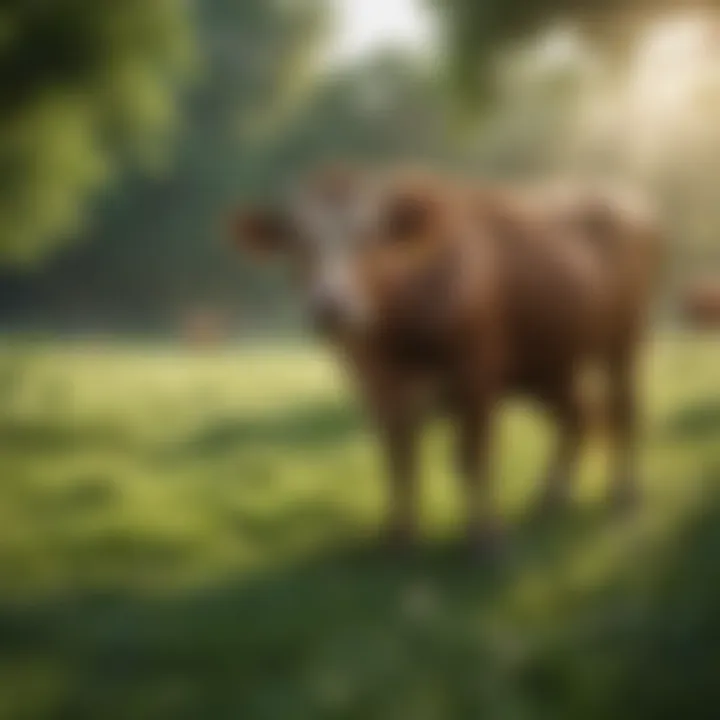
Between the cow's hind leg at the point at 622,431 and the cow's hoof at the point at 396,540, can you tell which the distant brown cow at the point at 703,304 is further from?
the cow's hoof at the point at 396,540

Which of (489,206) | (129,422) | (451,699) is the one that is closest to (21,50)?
(129,422)

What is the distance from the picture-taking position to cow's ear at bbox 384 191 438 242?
60.6 inches

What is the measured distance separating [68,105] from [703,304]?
2.61 feet

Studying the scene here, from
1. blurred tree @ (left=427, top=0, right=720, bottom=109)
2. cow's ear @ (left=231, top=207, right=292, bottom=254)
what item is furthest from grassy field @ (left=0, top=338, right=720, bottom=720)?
blurred tree @ (left=427, top=0, right=720, bottom=109)

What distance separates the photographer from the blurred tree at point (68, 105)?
159 centimetres

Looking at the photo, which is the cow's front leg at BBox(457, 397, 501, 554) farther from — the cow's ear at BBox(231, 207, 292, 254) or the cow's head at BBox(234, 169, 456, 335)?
the cow's ear at BBox(231, 207, 292, 254)

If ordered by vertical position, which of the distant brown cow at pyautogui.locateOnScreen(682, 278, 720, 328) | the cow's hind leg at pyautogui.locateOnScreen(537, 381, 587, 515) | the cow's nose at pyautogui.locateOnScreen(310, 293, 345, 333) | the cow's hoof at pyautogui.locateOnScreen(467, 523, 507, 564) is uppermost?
the cow's nose at pyautogui.locateOnScreen(310, 293, 345, 333)

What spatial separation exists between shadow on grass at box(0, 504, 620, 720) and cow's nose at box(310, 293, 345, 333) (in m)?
0.27

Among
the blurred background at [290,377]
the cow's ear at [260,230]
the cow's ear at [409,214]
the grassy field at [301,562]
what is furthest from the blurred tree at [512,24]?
the grassy field at [301,562]

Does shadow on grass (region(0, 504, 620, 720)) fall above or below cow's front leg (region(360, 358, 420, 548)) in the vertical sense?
below

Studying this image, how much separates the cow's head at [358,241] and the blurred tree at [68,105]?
0.18 meters

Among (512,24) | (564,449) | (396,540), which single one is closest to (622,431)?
(564,449)

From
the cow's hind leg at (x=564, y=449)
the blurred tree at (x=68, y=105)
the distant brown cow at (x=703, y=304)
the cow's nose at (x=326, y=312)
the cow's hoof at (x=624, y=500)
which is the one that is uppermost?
the blurred tree at (x=68, y=105)

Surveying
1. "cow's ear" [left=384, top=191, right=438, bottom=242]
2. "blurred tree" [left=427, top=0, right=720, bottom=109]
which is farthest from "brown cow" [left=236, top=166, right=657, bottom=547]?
"blurred tree" [left=427, top=0, right=720, bottom=109]
